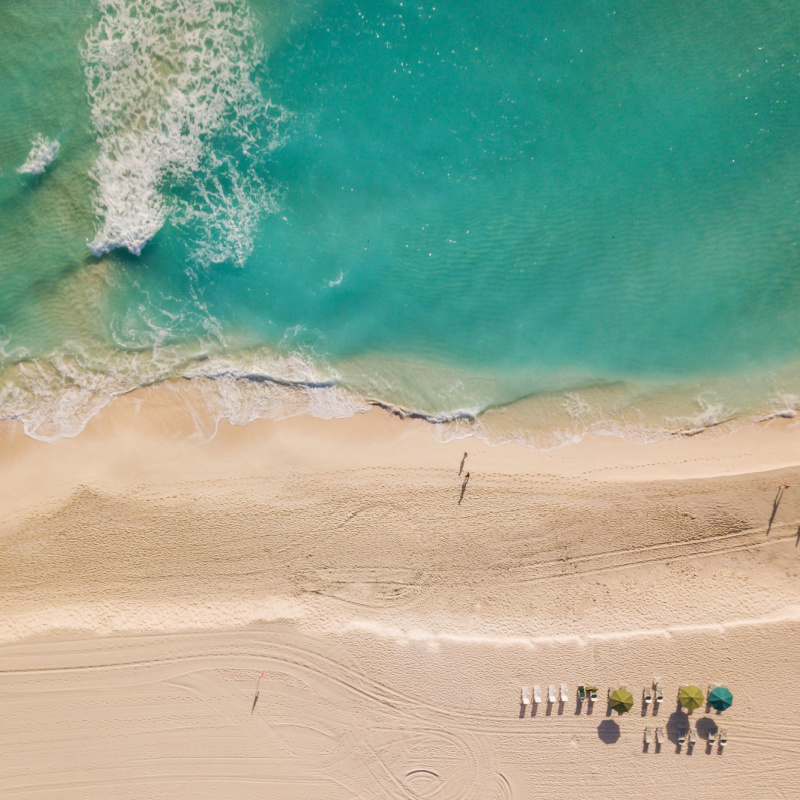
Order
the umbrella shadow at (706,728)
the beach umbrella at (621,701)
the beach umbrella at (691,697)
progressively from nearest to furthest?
the beach umbrella at (691,697)
the beach umbrella at (621,701)
the umbrella shadow at (706,728)

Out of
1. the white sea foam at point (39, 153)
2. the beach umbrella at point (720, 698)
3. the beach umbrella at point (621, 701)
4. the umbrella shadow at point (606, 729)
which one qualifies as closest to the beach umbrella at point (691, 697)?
the beach umbrella at point (720, 698)

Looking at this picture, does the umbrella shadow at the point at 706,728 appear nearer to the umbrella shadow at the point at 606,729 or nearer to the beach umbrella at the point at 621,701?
the beach umbrella at the point at 621,701

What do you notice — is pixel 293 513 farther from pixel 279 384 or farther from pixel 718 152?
pixel 718 152

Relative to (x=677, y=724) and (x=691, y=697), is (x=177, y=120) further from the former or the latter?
(x=677, y=724)

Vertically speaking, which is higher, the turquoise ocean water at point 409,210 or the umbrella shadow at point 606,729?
the turquoise ocean water at point 409,210

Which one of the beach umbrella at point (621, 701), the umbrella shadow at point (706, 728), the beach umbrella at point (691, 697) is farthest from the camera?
the umbrella shadow at point (706, 728)

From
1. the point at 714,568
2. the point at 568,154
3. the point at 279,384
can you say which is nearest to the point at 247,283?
the point at 279,384
